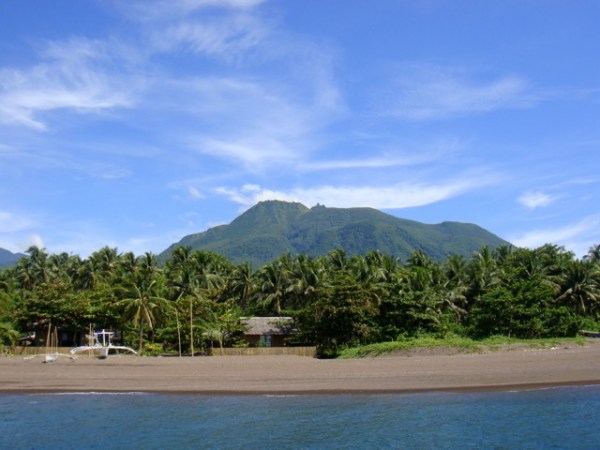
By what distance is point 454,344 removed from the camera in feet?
123

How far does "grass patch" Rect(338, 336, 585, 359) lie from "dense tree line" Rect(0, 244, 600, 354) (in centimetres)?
234

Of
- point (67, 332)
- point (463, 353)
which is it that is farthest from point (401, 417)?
point (67, 332)

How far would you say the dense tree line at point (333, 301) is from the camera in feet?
140

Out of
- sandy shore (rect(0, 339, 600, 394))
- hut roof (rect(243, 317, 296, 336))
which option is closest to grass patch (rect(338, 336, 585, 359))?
sandy shore (rect(0, 339, 600, 394))

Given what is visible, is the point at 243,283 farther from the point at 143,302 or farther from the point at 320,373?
the point at 320,373

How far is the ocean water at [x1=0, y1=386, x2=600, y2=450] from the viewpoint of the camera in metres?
18.8

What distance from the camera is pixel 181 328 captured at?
4641cm

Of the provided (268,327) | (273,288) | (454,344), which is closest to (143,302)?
(268,327)

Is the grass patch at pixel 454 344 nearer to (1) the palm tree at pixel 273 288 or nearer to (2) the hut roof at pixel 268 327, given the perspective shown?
(2) the hut roof at pixel 268 327

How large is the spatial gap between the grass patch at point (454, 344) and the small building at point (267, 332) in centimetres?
929

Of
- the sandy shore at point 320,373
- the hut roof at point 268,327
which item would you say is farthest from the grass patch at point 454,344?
the hut roof at point 268,327

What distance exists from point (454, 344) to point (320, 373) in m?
10.5

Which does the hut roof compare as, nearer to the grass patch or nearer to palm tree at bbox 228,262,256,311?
the grass patch

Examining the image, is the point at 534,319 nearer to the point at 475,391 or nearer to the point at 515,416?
the point at 475,391
